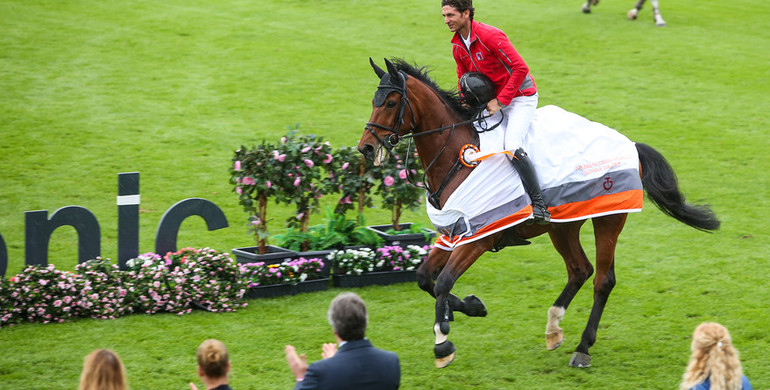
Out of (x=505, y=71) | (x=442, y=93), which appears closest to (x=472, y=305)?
(x=442, y=93)

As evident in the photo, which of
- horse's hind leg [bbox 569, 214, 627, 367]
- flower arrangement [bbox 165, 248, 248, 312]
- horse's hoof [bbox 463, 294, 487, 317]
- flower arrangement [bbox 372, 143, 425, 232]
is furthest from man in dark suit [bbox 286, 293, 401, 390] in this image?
flower arrangement [bbox 372, 143, 425, 232]

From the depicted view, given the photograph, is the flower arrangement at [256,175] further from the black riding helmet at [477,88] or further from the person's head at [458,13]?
the person's head at [458,13]

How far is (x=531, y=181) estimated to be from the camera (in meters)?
6.22

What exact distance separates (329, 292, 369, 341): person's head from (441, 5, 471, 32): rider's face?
3.05m

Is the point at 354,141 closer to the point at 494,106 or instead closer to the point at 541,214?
the point at 494,106

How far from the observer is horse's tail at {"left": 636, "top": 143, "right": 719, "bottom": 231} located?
6.77m

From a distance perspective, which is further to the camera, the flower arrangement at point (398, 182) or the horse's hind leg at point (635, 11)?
the horse's hind leg at point (635, 11)

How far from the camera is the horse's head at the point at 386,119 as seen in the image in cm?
595

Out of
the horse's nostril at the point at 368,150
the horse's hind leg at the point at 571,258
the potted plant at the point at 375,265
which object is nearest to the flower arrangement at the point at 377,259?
the potted plant at the point at 375,265

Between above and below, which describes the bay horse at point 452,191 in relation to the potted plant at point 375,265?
above

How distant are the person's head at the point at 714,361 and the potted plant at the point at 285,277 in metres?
4.63

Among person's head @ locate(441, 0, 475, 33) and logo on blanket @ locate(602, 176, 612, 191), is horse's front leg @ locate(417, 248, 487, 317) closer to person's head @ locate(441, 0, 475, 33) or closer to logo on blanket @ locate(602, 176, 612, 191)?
logo on blanket @ locate(602, 176, 612, 191)

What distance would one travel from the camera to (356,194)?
8492 millimetres

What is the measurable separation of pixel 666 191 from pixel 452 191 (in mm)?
1921
